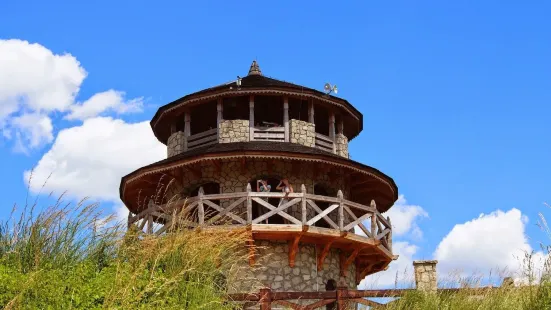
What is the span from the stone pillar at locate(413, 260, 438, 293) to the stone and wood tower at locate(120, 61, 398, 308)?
4095 millimetres

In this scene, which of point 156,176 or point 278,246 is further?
point 156,176

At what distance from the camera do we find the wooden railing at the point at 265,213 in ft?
61.1

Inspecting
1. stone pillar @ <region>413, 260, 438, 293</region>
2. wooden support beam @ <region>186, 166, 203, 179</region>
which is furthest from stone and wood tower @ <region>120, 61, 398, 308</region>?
stone pillar @ <region>413, 260, 438, 293</region>

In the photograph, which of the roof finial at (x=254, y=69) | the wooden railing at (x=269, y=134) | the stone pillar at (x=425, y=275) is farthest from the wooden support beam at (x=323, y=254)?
the roof finial at (x=254, y=69)

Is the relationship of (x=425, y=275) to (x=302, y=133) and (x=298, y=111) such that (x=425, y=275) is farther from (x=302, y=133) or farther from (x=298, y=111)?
(x=298, y=111)

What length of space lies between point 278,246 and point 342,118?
6.14 m

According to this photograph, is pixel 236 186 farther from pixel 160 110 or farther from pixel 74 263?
pixel 74 263

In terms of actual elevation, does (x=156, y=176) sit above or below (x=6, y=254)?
above

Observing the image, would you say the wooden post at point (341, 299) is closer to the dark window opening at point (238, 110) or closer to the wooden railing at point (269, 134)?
the wooden railing at point (269, 134)

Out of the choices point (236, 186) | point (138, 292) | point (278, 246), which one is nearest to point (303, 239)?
point (278, 246)

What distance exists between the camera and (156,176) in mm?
22062

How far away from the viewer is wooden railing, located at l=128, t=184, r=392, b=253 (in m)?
18.6

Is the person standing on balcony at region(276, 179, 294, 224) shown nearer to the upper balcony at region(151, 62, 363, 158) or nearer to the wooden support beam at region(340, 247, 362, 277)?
the upper balcony at region(151, 62, 363, 158)

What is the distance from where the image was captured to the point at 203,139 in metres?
23.0
